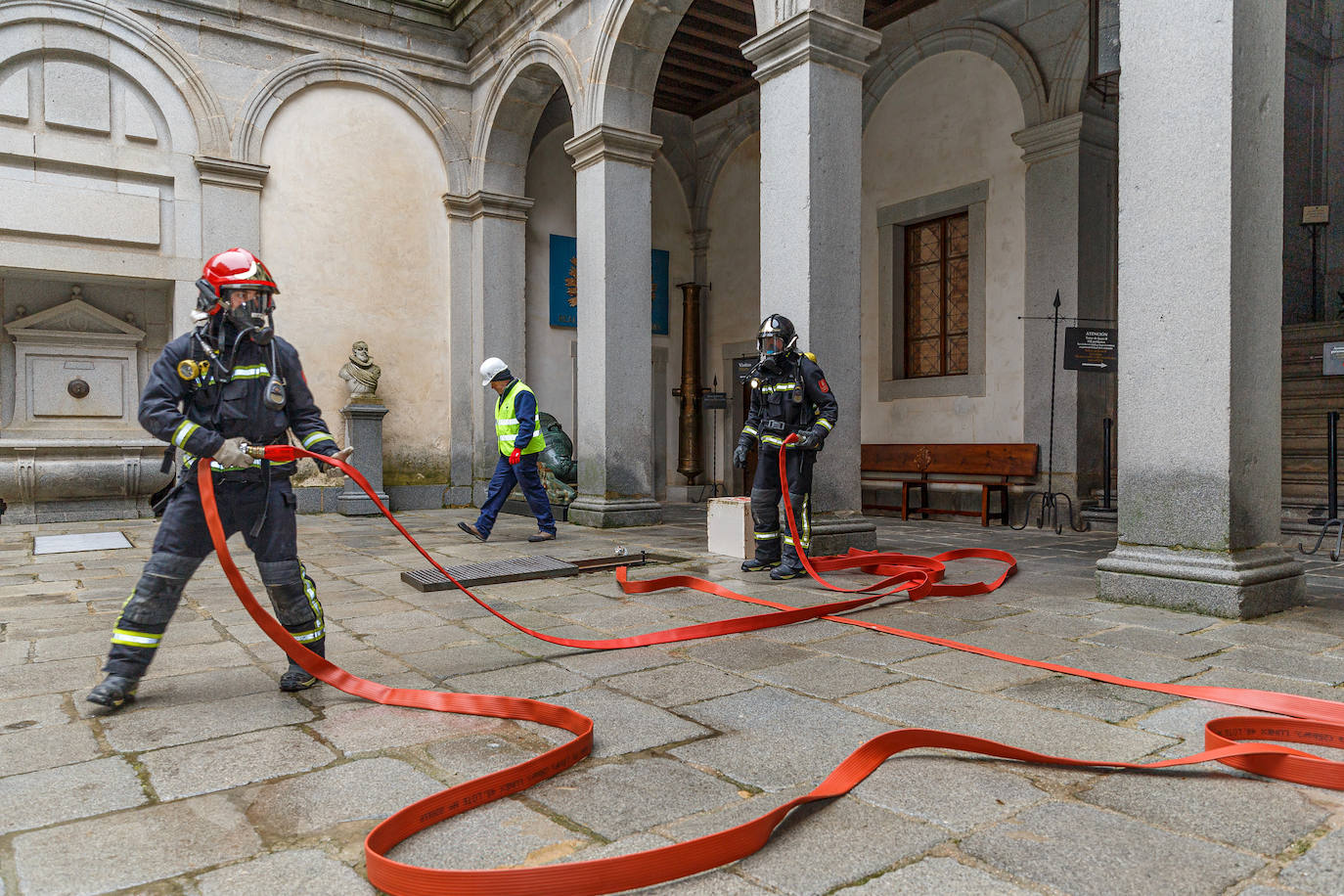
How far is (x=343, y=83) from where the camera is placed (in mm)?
12008

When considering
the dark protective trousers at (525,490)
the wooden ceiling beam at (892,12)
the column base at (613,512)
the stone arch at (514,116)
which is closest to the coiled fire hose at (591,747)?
the dark protective trousers at (525,490)

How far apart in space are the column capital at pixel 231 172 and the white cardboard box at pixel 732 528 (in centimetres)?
780

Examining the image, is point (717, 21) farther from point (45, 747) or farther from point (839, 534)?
point (45, 747)

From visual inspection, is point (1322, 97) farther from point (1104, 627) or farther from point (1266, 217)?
point (1104, 627)

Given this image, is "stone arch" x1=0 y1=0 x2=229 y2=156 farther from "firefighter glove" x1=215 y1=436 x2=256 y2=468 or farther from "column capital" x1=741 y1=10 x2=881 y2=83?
"firefighter glove" x1=215 y1=436 x2=256 y2=468

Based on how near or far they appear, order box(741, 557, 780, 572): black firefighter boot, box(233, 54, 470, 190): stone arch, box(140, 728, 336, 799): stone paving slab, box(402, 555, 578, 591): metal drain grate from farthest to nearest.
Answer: box(233, 54, 470, 190): stone arch → box(741, 557, 780, 572): black firefighter boot → box(402, 555, 578, 591): metal drain grate → box(140, 728, 336, 799): stone paving slab

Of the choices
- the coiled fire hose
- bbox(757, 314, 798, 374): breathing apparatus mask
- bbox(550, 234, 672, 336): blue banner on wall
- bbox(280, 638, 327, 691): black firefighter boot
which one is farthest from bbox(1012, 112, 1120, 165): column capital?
bbox(280, 638, 327, 691): black firefighter boot

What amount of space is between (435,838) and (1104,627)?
3685 mm

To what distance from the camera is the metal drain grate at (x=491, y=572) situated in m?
6.01

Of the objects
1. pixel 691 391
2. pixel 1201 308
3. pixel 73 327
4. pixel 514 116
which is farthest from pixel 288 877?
pixel 691 391

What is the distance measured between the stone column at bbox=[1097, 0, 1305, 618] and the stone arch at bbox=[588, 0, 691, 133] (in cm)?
550

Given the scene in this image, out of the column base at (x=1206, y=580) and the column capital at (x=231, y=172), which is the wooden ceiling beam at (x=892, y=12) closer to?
the column capital at (x=231, y=172)

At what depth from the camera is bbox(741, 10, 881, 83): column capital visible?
6.91m

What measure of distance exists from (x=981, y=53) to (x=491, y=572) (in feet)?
29.0
